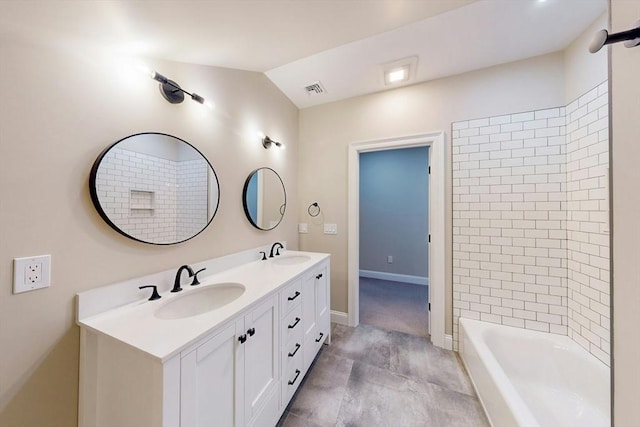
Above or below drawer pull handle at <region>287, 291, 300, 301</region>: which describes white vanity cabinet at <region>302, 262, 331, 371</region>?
below

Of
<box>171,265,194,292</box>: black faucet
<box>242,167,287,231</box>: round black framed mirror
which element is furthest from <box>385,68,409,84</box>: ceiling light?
<box>171,265,194,292</box>: black faucet

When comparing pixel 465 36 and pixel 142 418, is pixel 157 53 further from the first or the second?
pixel 465 36

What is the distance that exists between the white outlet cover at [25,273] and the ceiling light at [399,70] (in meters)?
2.46

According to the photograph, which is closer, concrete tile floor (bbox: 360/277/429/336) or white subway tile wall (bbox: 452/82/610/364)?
white subway tile wall (bbox: 452/82/610/364)

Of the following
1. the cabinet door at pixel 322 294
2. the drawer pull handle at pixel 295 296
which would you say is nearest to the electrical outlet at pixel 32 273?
the drawer pull handle at pixel 295 296

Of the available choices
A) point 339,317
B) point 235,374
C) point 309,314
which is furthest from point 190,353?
point 339,317

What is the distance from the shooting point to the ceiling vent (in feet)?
7.28

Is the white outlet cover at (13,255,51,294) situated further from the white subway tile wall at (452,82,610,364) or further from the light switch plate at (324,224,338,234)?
the white subway tile wall at (452,82,610,364)

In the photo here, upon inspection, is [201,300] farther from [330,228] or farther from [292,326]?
[330,228]

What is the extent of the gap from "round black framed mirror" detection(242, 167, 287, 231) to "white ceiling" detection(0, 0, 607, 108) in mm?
874

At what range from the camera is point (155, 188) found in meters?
1.21

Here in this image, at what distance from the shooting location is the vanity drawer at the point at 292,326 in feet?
4.45

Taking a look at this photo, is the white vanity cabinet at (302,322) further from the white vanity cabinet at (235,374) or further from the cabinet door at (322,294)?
the white vanity cabinet at (235,374)

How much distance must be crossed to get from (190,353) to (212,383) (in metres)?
0.21
